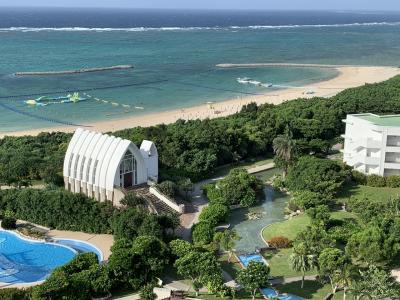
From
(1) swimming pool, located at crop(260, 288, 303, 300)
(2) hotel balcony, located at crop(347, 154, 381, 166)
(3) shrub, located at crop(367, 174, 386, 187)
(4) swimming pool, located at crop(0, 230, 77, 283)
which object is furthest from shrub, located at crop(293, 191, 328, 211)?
(4) swimming pool, located at crop(0, 230, 77, 283)

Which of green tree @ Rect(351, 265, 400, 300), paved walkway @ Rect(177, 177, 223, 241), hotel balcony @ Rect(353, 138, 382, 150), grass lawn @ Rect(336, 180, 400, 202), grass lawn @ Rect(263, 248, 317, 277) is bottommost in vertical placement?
grass lawn @ Rect(263, 248, 317, 277)

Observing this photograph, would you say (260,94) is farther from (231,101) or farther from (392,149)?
(392,149)

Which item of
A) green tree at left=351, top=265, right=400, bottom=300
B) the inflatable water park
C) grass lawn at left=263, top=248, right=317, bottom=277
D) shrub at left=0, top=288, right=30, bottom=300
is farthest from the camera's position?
the inflatable water park

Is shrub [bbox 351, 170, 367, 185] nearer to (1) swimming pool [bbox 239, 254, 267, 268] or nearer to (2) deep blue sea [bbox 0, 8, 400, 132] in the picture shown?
(1) swimming pool [bbox 239, 254, 267, 268]

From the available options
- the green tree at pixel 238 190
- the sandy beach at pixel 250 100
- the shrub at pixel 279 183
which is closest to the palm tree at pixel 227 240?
the green tree at pixel 238 190

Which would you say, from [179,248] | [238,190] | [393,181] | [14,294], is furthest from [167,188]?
[393,181]

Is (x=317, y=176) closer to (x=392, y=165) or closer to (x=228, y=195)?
(x=228, y=195)
